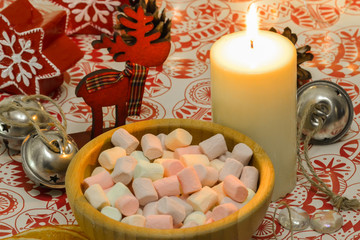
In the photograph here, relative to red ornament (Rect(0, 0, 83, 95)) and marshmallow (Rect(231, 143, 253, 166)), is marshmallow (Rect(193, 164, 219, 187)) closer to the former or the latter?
marshmallow (Rect(231, 143, 253, 166))

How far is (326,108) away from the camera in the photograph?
969 millimetres

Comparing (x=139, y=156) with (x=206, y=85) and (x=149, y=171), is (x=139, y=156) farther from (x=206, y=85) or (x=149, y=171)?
(x=206, y=85)

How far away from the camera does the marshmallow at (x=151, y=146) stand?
853mm

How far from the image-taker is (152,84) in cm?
116

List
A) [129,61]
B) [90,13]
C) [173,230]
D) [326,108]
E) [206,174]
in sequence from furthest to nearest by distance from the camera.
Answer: [90,13]
[129,61]
[326,108]
[206,174]
[173,230]

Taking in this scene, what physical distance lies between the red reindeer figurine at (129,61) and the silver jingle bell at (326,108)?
0.23 meters

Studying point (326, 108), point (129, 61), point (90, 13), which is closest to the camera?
point (326, 108)

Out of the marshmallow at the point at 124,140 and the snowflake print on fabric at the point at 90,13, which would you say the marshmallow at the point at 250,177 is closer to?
the marshmallow at the point at 124,140

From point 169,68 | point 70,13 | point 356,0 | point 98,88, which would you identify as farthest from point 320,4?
point 98,88

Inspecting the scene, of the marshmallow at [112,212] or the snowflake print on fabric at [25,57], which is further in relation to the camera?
the snowflake print on fabric at [25,57]

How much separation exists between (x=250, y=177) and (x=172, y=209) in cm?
11

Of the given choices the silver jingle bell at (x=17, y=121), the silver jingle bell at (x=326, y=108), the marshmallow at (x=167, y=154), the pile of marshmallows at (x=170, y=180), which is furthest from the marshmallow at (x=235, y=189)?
the silver jingle bell at (x=17, y=121)

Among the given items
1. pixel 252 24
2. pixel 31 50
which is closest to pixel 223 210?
pixel 252 24

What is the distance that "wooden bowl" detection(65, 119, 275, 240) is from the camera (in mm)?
710
